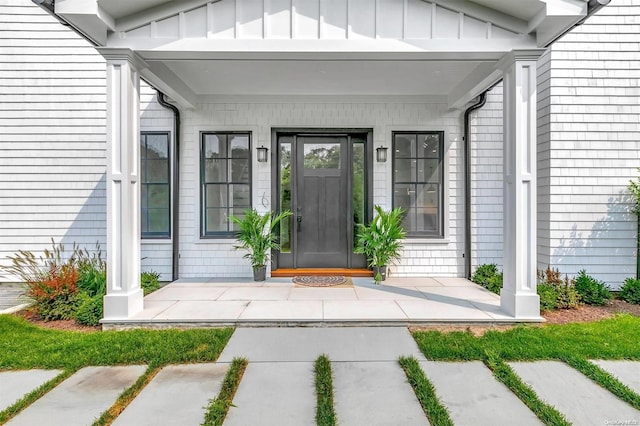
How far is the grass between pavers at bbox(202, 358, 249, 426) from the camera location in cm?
210

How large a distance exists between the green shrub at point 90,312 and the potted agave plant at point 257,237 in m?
2.04

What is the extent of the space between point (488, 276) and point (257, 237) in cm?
342

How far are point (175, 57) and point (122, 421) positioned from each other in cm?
330

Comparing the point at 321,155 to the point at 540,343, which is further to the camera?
the point at 321,155

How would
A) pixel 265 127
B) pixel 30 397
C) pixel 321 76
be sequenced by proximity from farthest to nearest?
1. pixel 265 127
2. pixel 321 76
3. pixel 30 397

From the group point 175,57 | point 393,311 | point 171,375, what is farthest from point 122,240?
point 393,311

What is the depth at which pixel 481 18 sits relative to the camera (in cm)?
364

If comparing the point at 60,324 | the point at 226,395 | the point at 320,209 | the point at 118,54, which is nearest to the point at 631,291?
the point at 320,209

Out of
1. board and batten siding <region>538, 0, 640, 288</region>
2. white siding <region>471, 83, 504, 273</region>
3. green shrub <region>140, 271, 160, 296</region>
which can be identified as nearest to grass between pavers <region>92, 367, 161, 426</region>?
green shrub <region>140, 271, 160, 296</region>

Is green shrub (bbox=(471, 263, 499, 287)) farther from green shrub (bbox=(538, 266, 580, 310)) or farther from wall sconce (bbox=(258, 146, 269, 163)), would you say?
wall sconce (bbox=(258, 146, 269, 163))

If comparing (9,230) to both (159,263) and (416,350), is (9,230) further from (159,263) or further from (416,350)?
(416,350)

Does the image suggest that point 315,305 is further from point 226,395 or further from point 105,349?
point 105,349

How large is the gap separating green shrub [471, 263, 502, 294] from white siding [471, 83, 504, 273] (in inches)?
9.4

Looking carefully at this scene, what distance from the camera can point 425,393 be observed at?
2377 millimetres
